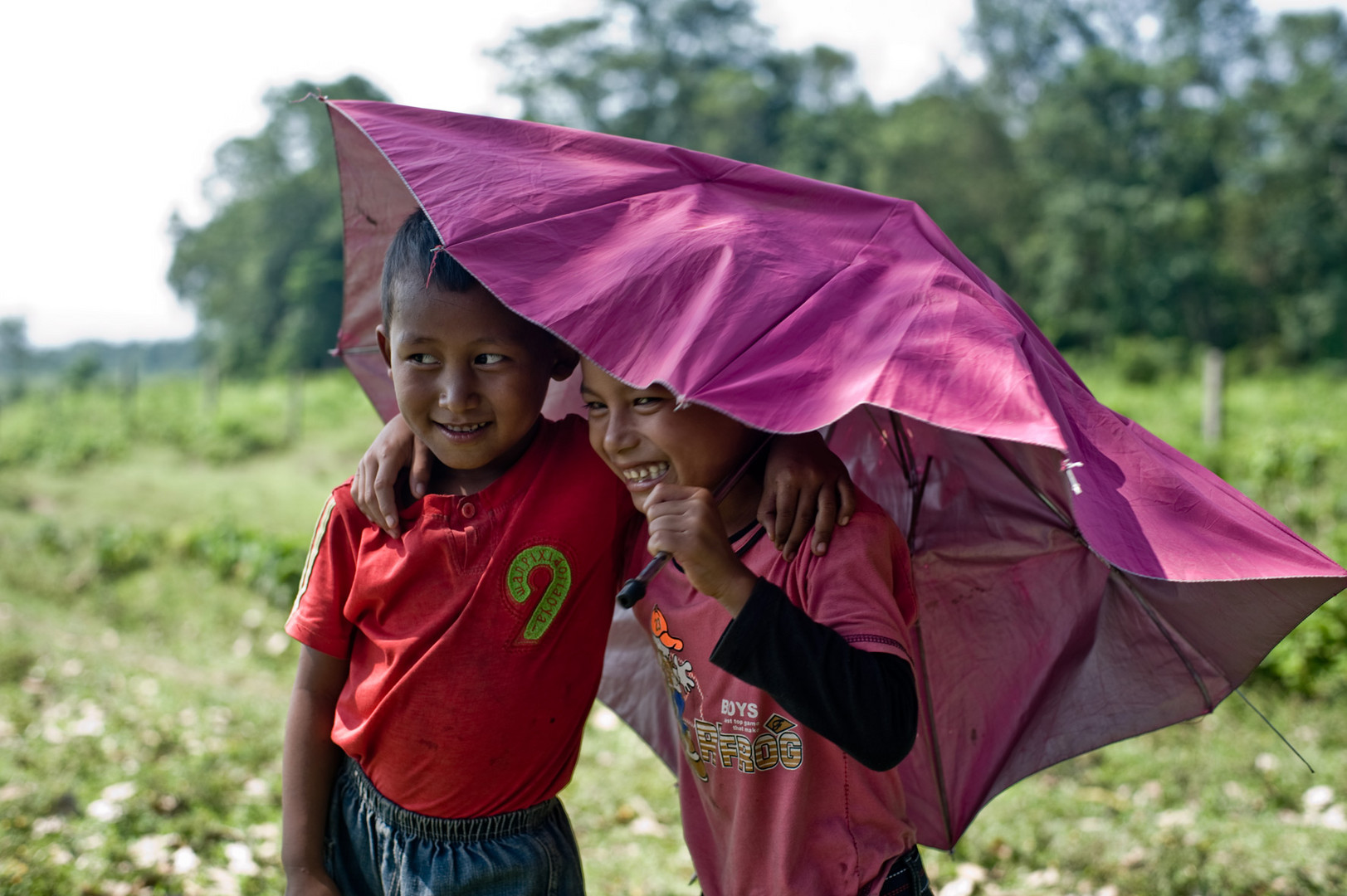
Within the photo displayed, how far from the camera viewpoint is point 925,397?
119cm

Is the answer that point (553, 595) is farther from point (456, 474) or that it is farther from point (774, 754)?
point (774, 754)

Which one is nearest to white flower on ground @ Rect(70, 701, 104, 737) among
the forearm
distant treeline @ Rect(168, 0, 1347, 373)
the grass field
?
the grass field

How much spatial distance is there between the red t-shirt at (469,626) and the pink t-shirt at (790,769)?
22 cm

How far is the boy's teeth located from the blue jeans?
0.65 metres

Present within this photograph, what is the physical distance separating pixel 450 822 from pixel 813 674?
0.79 metres

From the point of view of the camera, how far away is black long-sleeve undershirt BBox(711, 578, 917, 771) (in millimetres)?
1382

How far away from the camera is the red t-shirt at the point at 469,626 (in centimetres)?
177

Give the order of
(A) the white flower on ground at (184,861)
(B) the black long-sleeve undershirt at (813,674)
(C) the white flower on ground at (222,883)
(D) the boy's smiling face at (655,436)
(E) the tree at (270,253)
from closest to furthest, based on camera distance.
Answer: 1. (B) the black long-sleeve undershirt at (813,674)
2. (D) the boy's smiling face at (655,436)
3. (C) the white flower on ground at (222,883)
4. (A) the white flower on ground at (184,861)
5. (E) the tree at (270,253)

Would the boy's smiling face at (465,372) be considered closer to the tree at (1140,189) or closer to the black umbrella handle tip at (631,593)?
the black umbrella handle tip at (631,593)

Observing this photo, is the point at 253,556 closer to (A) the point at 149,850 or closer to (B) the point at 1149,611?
(A) the point at 149,850

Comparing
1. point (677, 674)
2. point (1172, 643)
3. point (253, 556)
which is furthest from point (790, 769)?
point (253, 556)

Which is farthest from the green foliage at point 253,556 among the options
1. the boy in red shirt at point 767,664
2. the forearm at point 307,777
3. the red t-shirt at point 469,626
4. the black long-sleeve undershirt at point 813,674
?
the black long-sleeve undershirt at point 813,674

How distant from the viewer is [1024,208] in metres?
36.2

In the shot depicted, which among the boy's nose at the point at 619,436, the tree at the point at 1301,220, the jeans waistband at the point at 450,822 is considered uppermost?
the tree at the point at 1301,220
